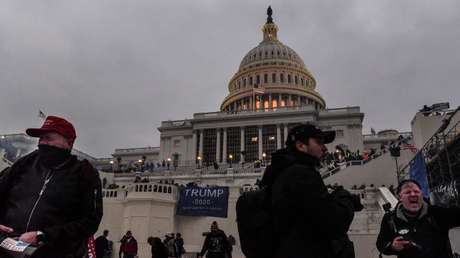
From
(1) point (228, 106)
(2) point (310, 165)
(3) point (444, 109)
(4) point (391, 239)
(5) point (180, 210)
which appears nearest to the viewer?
(2) point (310, 165)

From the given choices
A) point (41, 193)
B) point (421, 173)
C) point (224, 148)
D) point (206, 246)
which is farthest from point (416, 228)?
point (224, 148)

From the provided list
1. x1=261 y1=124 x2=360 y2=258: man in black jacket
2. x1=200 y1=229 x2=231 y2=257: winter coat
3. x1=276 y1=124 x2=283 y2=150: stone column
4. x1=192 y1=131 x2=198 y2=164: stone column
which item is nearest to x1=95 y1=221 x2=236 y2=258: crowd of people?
x1=200 y1=229 x2=231 y2=257: winter coat

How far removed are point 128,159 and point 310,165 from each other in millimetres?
81096

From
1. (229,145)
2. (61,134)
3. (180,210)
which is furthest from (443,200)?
(229,145)

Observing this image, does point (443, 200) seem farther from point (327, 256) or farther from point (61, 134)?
point (61, 134)

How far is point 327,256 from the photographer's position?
3229 millimetres

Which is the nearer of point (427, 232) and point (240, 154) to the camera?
point (427, 232)

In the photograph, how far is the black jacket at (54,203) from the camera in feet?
12.1

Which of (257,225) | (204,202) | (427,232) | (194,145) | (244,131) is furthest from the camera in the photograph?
(194,145)

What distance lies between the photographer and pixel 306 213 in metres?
3.16

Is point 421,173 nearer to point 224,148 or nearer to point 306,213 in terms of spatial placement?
point 306,213

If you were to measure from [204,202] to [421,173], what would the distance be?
532 inches

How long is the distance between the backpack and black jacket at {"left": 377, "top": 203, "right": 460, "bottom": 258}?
6.84 feet

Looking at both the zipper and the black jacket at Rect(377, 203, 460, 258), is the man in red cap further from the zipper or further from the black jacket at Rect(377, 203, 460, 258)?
the black jacket at Rect(377, 203, 460, 258)
